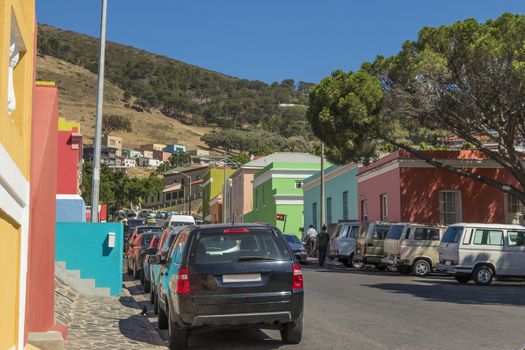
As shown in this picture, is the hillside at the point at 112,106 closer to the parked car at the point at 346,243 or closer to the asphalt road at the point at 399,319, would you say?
the parked car at the point at 346,243

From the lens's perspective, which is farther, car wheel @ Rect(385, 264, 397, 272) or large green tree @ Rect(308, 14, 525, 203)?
car wheel @ Rect(385, 264, 397, 272)

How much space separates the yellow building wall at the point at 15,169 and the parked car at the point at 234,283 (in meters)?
2.27

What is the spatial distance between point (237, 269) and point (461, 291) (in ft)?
36.3

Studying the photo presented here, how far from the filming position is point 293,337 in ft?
32.1

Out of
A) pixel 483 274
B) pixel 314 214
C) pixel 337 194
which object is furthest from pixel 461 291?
pixel 314 214

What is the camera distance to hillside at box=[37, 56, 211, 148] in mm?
158250

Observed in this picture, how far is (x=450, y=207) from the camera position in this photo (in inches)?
1312

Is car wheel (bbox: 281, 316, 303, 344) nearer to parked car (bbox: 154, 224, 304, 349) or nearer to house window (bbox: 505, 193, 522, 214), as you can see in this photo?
parked car (bbox: 154, 224, 304, 349)

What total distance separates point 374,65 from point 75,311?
1937 centimetres

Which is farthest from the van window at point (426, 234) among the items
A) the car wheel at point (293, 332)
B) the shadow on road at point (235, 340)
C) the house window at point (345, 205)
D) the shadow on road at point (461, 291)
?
the house window at point (345, 205)

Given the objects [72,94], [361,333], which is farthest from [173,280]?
[72,94]

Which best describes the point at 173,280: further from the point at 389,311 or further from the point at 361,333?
the point at 389,311

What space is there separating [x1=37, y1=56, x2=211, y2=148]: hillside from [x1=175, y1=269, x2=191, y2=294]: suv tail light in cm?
14438

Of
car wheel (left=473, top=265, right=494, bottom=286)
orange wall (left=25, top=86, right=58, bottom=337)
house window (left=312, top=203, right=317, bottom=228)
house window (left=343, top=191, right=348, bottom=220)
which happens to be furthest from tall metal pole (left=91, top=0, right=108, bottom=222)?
house window (left=312, top=203, right=317, bottom=228)
